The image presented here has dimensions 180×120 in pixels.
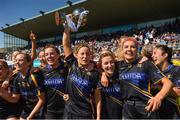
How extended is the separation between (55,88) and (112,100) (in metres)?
0.98

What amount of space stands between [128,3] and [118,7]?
1585mm

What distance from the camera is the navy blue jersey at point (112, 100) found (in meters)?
5.32

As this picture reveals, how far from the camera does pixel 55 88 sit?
5.76 metres

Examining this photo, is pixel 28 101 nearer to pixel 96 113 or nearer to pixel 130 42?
pixel 96 113

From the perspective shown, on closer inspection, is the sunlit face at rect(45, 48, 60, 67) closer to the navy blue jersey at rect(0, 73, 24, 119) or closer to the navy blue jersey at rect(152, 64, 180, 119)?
the navy blue jersey at rect(0, 73, 24, 119)

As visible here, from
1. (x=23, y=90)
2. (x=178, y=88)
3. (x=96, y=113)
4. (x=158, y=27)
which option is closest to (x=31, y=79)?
(x=23, y=90)

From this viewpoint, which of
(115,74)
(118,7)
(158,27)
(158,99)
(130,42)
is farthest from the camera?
(118,7)

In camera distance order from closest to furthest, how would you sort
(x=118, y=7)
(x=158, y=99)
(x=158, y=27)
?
(x=158, y=99) → (x=158, y=27) → (x=118, y=7)

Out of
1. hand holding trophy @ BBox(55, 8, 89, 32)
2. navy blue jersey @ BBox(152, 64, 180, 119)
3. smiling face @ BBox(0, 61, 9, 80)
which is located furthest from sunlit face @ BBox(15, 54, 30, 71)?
navy blue jersey @ BBox(152, 64, 180, 119)

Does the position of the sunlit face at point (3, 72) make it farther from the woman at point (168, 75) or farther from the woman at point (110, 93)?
the woman at point (168, 75)

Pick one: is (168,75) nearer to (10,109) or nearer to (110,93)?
(110,93)

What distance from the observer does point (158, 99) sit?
4.27m

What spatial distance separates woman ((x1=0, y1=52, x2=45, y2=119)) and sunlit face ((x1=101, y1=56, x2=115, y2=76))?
46.7 inches

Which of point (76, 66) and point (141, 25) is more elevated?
point (141, 25)
